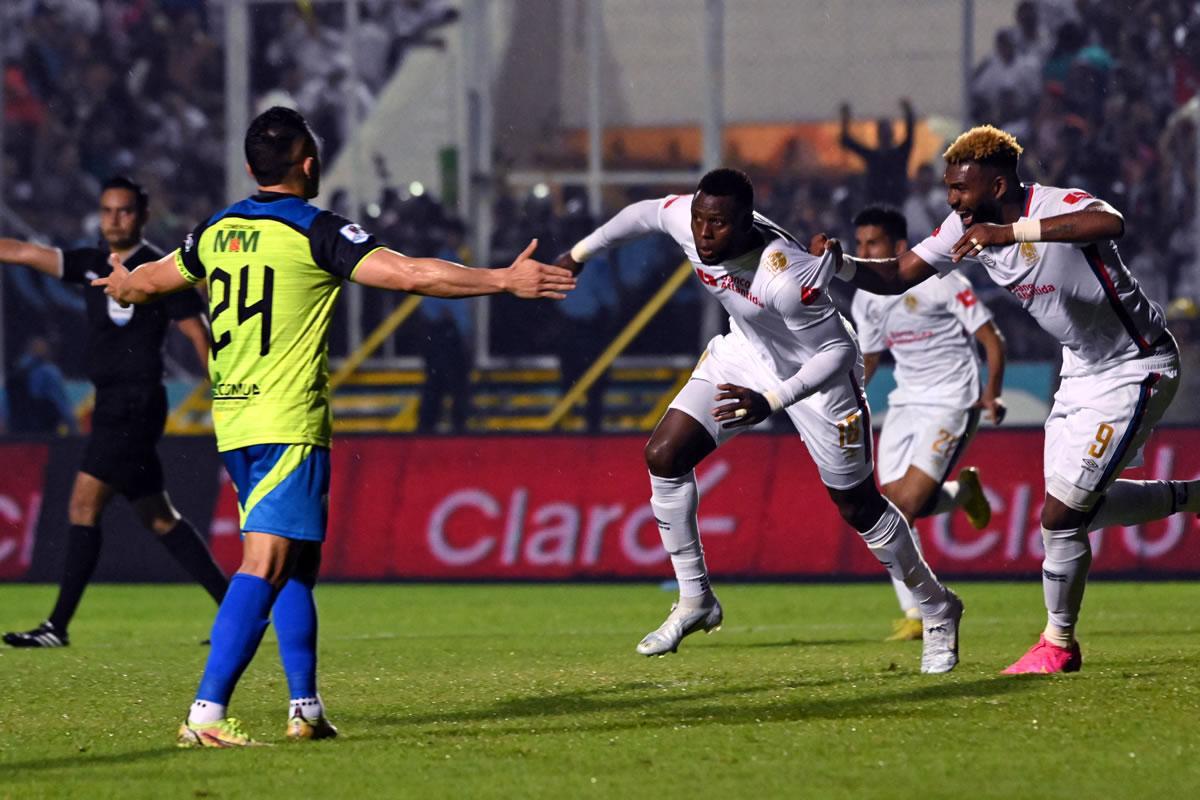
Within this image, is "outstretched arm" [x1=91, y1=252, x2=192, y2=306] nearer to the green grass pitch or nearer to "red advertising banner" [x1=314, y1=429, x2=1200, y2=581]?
the green grass pitch

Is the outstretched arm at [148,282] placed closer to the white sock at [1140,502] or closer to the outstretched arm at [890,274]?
the outstretched arm at [890,274]

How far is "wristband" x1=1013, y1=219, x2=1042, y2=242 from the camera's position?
7703 millimetres

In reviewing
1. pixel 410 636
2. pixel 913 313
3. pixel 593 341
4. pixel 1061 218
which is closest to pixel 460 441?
pixel 593 341

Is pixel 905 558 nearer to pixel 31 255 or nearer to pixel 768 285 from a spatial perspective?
pixel 768 285

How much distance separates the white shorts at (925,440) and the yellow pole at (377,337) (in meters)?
8.05

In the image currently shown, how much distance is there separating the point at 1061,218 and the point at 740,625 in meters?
4.70

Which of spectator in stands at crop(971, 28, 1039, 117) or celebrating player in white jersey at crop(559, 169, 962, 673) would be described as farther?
spectator in stands at crop(971, 28, 1039, 117)

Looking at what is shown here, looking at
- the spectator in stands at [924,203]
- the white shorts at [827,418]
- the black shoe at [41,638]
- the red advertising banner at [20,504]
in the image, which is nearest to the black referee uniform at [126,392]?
the black shoe at [41,638]

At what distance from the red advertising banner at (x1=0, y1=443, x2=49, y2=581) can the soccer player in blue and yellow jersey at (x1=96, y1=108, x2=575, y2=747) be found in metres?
9.44

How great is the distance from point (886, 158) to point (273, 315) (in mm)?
12404

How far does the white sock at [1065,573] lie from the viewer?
27.3 feet

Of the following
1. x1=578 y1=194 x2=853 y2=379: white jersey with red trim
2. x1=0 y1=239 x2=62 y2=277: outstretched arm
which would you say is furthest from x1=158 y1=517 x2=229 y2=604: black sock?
x1=578 y1=194 x2=853 y2=379: white jersey with red trim

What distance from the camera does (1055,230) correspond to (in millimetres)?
7723

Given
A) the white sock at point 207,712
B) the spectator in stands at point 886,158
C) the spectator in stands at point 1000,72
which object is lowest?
the white sock at point 207,712
